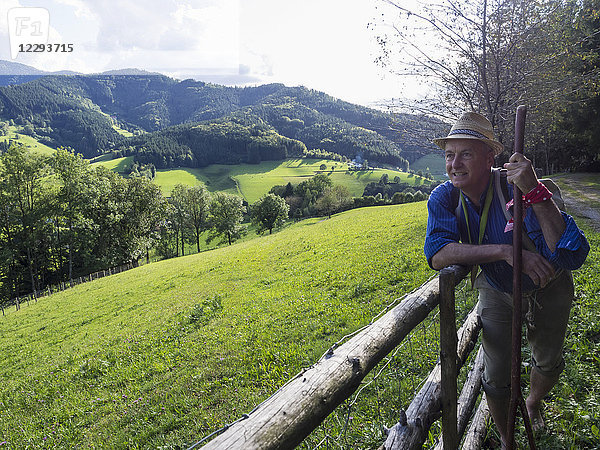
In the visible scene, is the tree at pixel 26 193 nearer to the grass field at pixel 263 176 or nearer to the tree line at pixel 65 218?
the tree line at pixel 65 218

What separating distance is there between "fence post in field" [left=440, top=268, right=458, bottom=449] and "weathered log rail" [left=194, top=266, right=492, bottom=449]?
0.29 feet

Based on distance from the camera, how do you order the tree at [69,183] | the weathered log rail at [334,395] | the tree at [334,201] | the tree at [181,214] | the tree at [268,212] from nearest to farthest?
A: the weathered log rail at [334,395] → the tree at [69,183] → the tree at [181,214] → the tree at [268,212] → the tree at [334,201]

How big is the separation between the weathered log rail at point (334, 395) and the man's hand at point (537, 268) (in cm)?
44

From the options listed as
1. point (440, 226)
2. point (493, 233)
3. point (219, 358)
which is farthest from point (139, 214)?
point (493, 233)

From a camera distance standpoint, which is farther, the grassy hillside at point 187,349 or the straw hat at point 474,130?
the grassy hillside at point 187,349

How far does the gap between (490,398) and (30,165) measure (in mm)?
49860

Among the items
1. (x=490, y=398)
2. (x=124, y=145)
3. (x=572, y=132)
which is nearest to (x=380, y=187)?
(x=572, y=132)

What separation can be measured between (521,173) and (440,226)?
0.80 meters

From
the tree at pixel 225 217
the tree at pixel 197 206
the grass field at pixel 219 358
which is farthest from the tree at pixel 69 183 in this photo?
the grass field at pixel 219 358

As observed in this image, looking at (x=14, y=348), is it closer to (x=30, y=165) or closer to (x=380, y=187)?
(x=30, y=165)

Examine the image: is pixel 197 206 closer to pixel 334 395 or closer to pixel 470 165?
pixel 470 165

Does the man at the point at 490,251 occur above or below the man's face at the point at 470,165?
below

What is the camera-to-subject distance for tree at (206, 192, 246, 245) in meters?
67.3

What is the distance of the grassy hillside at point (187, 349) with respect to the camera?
6117mm
